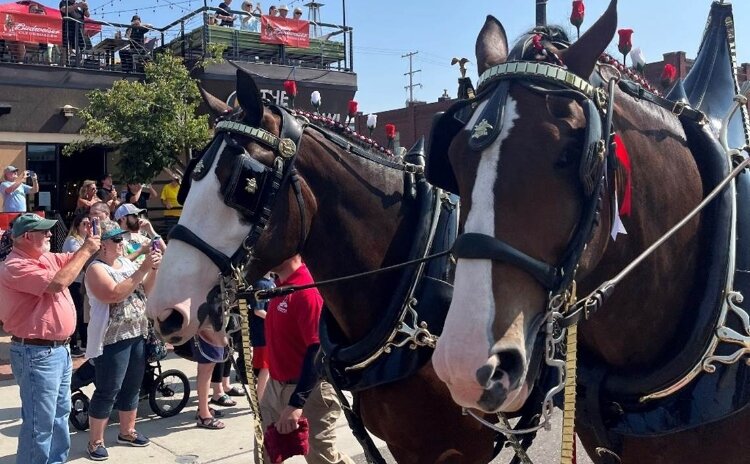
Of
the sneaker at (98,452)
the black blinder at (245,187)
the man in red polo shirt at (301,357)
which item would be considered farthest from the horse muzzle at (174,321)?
the sneaker at (98,452)

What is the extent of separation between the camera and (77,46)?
15.5 m

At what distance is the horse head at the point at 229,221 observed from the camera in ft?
8.88

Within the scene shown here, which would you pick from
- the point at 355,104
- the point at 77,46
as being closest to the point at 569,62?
the point at 355,104

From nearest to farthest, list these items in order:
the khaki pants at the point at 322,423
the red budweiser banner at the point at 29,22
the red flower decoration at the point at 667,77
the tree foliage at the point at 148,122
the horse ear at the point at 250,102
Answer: the horse ear at the point at 250,102
the red flower decoration at the point at 667,77
the khaki pants at the point at 322,423
the tree foliage at the point at 148,122
the red budweiser banner at the point at 29,22

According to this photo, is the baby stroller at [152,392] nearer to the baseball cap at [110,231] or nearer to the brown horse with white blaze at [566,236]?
the baseball cap at [110,231]

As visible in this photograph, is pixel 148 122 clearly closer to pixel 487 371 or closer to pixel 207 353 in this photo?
pixel 207 353

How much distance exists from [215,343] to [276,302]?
7.13ft

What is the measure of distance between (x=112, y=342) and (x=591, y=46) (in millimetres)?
4499

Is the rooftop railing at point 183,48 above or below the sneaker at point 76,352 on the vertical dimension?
above

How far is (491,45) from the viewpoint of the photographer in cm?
231

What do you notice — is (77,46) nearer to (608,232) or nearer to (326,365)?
(326,365)

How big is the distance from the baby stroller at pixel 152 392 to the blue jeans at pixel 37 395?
1.33m

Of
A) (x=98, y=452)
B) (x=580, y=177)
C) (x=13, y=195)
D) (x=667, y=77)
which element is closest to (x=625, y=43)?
(x=667, y=77)

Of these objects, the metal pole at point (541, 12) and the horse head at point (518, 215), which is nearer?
the horse head at point (518, 215)
